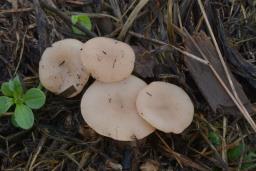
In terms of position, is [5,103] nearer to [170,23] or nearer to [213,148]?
[170,23]

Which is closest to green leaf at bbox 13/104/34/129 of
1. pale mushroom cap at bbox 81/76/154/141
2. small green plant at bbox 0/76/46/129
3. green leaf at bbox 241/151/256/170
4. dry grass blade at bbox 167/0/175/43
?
small green plant at bbox 0/76/46/129

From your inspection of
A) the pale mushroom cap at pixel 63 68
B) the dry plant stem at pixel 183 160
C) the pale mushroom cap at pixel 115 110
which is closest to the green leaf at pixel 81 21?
the pale mushroom cap at pixel 63 68

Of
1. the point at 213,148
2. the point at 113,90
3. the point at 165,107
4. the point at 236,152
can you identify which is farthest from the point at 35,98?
the point at 236,152

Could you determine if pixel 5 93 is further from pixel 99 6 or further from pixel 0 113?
pixel 99 6

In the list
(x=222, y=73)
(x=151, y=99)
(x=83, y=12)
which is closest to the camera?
(x=151, y=99)

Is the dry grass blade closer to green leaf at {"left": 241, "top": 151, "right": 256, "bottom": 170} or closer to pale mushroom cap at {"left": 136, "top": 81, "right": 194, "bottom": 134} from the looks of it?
pale mushroom cap at {"left": 136, "top": 81, "right": 194, "bottom": 134}

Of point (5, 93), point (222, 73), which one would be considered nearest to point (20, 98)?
point (5, 93)

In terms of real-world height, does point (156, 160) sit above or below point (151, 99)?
below
